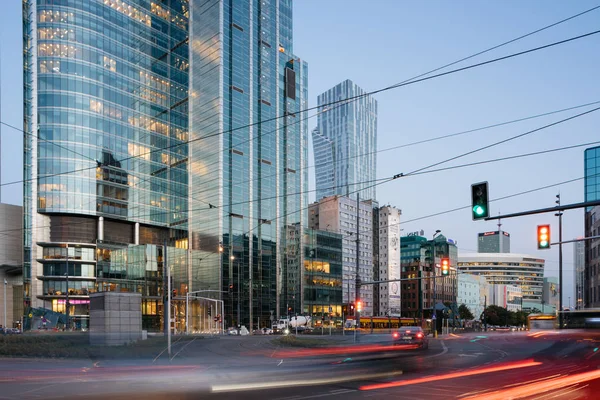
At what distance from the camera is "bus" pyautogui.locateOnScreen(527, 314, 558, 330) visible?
5088 cm

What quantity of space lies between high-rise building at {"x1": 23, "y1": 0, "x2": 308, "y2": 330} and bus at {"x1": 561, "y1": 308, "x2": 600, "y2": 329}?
6137cm

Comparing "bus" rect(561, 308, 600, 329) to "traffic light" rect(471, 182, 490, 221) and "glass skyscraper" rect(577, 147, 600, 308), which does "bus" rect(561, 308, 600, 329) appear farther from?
"glass skyscraper" rect(577, 147, 600, 308)

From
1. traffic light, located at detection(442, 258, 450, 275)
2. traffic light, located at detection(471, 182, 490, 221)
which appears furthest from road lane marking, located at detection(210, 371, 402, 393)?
traffic light, located at detection(442, 258, 450, 275)

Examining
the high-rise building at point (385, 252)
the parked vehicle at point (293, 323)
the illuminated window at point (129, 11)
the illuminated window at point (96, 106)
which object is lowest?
the parked vehicle at point (293, 323)

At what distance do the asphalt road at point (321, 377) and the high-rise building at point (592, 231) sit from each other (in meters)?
52.4

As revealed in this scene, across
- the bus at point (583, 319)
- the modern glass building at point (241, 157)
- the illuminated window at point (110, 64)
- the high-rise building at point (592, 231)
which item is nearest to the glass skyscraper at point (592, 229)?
the high-rise building at point (592, 231)

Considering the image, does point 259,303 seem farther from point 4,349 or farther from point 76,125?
point 4,349

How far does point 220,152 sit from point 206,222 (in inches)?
586

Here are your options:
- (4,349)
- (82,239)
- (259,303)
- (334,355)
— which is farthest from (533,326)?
(82,239)

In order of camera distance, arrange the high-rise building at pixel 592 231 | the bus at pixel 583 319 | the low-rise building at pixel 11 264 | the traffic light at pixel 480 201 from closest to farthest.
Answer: the traffic light at pixel 480 201
the bus at pixel 583 319
the high-rise building at pixel 592 231
the low-rise building at pixel 11 264

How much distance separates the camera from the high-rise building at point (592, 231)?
81250 mm

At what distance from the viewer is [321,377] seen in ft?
71.3

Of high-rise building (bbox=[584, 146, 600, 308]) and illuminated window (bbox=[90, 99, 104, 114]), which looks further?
illuminated window (bbox=[90, 99, 104, 114])

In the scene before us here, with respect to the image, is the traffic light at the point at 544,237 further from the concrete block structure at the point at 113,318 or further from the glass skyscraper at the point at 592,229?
the glass skyscraper at the point at 592,229
